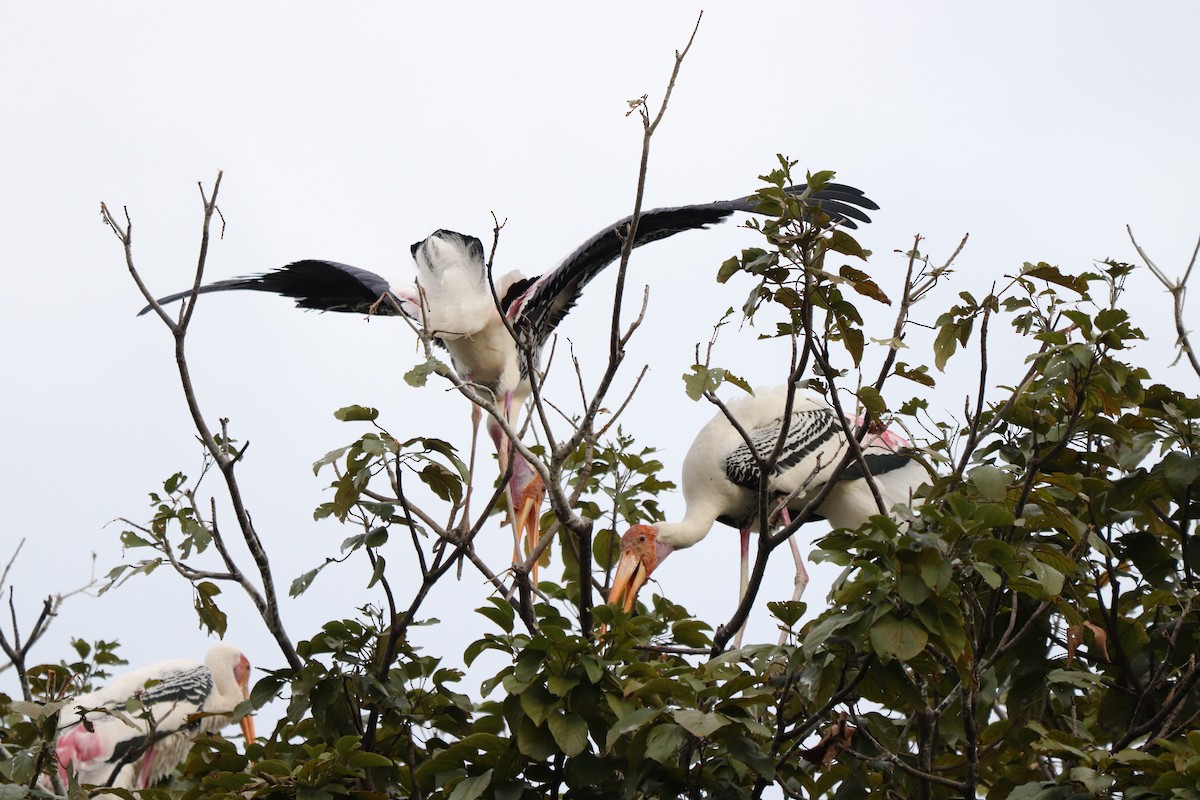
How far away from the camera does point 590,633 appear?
3.01m

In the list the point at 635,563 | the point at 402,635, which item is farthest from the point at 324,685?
the point at 635,563

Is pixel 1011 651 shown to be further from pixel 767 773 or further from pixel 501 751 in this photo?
pixel 501 751

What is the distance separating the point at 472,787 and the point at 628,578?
8.88ft

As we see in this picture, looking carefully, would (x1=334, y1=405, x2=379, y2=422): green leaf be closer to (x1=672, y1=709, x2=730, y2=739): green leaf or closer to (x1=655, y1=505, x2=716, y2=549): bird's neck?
(x1=672, y1=709, x2=730, y2=739): green leaf

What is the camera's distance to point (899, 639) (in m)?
2.57

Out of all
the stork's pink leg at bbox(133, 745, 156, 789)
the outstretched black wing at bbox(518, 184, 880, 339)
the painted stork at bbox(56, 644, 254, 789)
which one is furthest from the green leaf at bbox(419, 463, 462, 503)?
the stork's pink leg at bbox(133, 745, 156, 789)

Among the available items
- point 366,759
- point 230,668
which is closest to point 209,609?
point 366,759

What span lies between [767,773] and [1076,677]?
2.39 feet

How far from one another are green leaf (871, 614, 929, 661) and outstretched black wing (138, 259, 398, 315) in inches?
148

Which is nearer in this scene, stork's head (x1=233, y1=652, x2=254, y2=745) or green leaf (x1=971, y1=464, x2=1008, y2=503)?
green leaf (x1=971, y1=464, x2=1008, y2=503)

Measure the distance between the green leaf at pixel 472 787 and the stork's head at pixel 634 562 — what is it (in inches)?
→ 98.4

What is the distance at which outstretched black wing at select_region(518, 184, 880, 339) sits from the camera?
528 centimetres

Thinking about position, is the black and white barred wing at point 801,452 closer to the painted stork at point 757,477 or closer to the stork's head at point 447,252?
the painted stork at point 757,477

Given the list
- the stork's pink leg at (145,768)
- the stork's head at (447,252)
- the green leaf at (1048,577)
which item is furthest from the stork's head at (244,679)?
the green leaf at (1048,577)
